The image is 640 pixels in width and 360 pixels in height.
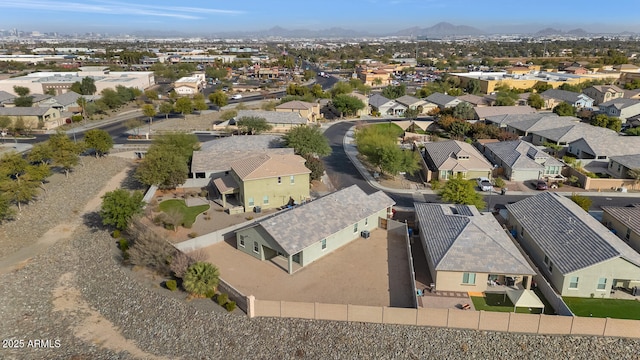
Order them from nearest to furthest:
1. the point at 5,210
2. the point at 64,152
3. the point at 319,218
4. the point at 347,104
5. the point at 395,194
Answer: the point at 319,218
the point at 5,210
the point at 395,194
the point at 64,152
the point at 347,104

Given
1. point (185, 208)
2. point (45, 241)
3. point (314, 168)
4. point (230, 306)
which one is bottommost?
point (45, 241)

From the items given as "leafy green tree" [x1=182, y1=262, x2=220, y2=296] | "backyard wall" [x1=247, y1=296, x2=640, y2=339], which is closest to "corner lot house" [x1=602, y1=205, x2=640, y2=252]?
"backyard wall" [x1=247, y1=296, x2=640, y2=339]

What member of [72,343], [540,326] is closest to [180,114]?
[72,343]

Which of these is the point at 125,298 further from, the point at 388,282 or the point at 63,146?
the point at 63,146

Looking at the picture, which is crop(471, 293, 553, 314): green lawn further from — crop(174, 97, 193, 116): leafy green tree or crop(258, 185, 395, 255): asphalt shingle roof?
crop(174, 97, 193, 116): leafy green tree

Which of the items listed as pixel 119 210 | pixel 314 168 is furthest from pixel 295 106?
pixel 119 210

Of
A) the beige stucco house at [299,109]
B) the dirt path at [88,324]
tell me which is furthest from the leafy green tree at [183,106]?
the dirt path at [88,324]

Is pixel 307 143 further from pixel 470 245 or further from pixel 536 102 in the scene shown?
pixel 536 102
